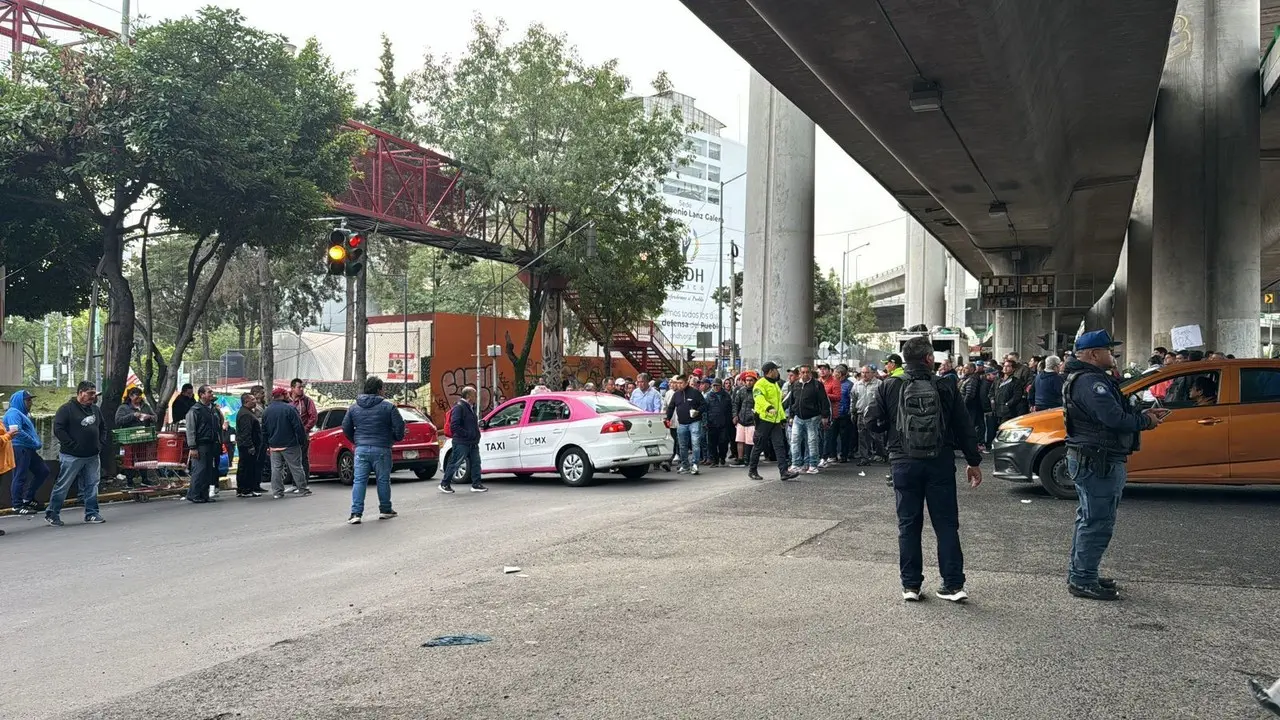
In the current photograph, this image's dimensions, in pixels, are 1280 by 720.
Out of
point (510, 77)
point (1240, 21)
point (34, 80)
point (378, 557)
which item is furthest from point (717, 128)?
point (378, 557)

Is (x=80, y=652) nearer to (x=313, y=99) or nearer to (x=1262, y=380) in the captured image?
(x=1262, y=380)

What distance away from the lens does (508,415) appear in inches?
657

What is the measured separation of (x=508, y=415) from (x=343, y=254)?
12.3 ft

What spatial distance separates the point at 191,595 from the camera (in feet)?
25.4

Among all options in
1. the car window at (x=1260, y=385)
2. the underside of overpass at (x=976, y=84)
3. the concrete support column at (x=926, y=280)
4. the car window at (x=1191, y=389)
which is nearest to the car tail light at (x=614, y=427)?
the underside of overpass at (x=976, y=84)

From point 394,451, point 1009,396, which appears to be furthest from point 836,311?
point 394,451

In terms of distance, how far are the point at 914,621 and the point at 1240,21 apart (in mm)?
24853

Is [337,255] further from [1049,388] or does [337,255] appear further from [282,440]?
[1049,388]

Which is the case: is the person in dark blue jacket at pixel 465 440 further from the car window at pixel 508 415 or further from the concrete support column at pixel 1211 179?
the concrete support column at pixel 1211 179

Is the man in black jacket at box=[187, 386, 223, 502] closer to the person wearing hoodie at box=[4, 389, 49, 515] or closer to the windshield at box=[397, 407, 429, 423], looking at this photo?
the person wearing hoodie at box=[4, 389, 49, 515]

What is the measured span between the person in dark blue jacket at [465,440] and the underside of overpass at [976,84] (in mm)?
6453

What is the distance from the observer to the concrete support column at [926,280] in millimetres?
63188

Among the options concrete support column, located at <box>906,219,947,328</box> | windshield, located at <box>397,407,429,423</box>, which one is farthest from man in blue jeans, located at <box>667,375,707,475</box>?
concrete support column, located at <box>906,219,947,328</box>

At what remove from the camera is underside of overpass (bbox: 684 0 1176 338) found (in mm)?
12727
